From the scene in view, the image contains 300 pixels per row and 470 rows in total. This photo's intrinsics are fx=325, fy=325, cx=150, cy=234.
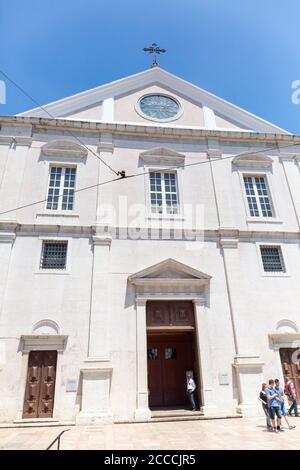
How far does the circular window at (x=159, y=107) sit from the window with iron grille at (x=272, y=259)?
8704 millimetres

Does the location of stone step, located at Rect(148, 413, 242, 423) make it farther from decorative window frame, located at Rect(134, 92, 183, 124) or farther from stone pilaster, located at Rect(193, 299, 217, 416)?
decorative window frame, located at Rect(134, 92, 183, 124)

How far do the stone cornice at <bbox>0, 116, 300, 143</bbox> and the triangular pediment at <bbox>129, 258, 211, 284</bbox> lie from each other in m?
7.12

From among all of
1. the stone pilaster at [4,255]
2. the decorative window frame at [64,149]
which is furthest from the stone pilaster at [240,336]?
the stone pilaster at [4,255]

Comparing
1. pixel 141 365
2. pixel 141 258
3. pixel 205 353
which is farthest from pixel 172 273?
pixel 141 365

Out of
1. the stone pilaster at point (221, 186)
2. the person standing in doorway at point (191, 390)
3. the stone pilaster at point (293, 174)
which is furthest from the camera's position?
the stone pilaster at point (293, 174)

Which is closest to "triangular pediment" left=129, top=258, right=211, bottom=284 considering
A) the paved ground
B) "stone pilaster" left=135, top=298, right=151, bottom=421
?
"stone pilaster" left=135, top=298, right=151, bottom=421

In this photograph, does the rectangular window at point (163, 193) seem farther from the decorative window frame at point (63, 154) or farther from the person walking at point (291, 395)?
the person walking at point (291, 395)

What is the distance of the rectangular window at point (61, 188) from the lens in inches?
589

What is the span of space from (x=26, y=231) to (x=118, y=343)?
20.0 ft

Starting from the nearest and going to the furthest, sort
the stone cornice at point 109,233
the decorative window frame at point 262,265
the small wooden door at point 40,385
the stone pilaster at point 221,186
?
the small wooden door at point 40,385 → the stone cornice at point 109,233 → the decorative window frame at point 262,265 → the stone pilaster at point 221,186

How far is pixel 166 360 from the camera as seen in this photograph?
14117 millimetres

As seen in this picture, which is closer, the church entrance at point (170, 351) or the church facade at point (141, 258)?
the church facade at point (141, 258)

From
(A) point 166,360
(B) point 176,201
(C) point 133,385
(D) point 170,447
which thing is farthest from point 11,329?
(B) point 176,201
